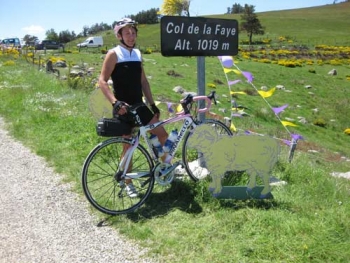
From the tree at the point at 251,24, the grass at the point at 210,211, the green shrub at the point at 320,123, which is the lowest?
the green shrub at the point at 320,123

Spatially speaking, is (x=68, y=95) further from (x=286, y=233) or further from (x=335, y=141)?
(x=335, y=141)

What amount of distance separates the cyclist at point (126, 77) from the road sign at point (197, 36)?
43cm

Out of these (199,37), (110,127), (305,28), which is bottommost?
(110,127)

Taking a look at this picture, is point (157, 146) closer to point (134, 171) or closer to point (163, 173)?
point (163, 173)

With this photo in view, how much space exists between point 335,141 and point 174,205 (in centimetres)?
1615

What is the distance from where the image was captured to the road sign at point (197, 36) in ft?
16.5

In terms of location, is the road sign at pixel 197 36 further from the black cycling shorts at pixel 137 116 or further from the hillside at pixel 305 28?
the hillside at pixel 305 28

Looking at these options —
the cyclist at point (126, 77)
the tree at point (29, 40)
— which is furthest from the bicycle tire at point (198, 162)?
the tree at point (29, 40)

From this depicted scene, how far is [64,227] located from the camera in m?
4.57

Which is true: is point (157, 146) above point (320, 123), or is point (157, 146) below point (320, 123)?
above

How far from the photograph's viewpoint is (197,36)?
5.26 m

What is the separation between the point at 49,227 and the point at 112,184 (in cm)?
120

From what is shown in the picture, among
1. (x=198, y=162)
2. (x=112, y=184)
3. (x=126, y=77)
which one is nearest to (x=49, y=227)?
(x=112, y=184)

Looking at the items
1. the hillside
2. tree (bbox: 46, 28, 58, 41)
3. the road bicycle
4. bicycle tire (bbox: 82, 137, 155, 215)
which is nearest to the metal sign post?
the road bicycle
